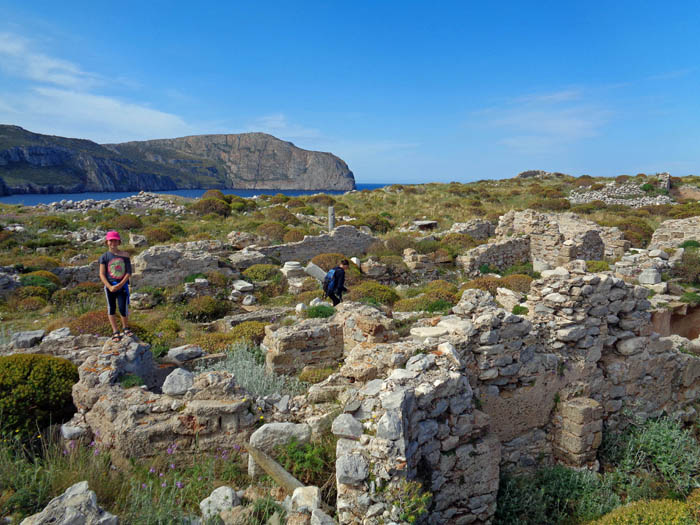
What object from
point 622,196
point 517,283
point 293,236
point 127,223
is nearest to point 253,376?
point 517,283

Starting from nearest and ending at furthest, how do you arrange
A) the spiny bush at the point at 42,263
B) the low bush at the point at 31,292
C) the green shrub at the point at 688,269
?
the low bush at the point at 31,292 → the green shrub at the point at 688,269 → the spiny bush at the point at 42,263

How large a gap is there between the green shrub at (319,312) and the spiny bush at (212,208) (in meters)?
21.7

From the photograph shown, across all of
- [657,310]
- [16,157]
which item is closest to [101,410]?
[657,310]

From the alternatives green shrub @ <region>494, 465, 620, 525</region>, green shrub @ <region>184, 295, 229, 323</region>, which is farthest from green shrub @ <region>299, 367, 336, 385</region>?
green shrub @ <region>184, 295, 229, 323</region>

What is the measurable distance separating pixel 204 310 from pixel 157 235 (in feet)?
38.0

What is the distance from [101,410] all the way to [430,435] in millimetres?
4264

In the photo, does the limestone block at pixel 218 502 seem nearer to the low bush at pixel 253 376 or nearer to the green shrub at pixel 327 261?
the low bush at pixel 253 376

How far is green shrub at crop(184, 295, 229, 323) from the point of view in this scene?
12.7 meters

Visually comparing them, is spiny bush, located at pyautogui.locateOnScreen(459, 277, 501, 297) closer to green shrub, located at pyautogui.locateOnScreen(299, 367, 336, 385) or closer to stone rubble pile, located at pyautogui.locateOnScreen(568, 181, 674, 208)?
green shrub, located at pyautogui.locateOnScreen(299, 367, 336, 385)

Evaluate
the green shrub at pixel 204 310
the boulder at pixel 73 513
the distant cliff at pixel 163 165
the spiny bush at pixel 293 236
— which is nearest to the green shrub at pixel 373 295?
the green shrub at pixel 204 310

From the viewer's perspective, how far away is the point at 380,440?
368 cm

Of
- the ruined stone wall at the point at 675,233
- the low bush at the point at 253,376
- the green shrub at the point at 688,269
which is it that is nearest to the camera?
the low bush at the point at 253,376

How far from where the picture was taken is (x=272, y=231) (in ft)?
75.7

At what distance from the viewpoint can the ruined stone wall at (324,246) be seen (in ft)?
64.4
